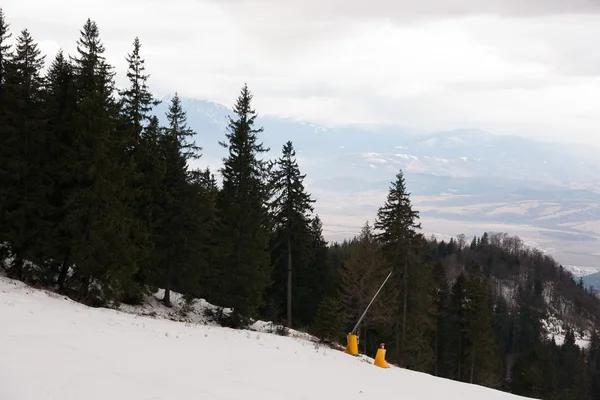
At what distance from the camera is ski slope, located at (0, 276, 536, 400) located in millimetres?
7934

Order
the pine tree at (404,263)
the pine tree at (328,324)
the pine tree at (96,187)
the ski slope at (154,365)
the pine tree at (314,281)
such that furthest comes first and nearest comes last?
the pine tree at (314,281), the pine tree at (404,263), the pine tree at (328,324), the pine tree at (96,187), the ski slope at (154,365)

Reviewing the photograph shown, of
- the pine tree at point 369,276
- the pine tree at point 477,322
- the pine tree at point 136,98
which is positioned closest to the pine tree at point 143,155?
the pine tree at point 136,98

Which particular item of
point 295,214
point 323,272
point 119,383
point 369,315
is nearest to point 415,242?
point 369,315

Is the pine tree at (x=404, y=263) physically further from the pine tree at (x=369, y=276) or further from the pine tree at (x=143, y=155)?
the pine tree at (x=143, y=155)

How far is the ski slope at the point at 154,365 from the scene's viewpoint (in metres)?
7.93

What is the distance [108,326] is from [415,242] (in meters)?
26.4

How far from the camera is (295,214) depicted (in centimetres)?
3497

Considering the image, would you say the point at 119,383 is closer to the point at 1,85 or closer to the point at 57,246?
the point at 57,246

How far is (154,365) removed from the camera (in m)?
10.2

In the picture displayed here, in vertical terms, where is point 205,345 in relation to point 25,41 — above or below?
below

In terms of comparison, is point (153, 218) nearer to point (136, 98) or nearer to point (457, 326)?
point (136, 98)

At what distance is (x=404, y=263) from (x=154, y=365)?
Result: 2859cm

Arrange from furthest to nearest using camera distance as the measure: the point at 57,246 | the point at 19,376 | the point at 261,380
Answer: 1. the point at 57,246
2. the point at 261,380
3. the point at 19,376

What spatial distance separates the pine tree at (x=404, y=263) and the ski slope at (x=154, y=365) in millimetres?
19504
